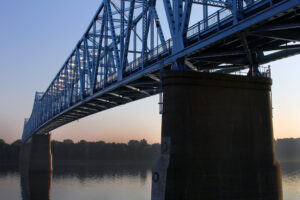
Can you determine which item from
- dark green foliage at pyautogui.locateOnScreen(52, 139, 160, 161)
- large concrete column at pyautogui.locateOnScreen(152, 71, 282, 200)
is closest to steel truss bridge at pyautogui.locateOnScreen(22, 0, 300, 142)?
large concrete column at pyautogui.locateOnScreen(152, 71, 282, 200)

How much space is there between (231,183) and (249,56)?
296 inches

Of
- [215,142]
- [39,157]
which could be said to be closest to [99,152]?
[39,157]

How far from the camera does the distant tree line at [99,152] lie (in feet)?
550

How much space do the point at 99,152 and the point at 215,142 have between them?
156227 millimetres

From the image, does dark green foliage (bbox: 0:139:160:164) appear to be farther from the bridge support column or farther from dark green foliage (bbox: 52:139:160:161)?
the bridge support column

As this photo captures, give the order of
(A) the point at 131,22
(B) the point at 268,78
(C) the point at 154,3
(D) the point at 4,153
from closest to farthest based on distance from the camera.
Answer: (B) the point at 268,78 → (C) the point at 154,3 → (A) the point at 131,22 → (D) the point at 4,153

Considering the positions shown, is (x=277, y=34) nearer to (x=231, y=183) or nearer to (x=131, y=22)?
(x=231, y=183)

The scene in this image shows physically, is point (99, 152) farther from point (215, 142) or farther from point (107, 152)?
point (215, 142)

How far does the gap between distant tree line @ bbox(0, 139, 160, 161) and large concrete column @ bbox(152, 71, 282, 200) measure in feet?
490

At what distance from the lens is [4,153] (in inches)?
6619

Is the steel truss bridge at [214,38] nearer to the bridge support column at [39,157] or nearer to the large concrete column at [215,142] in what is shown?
the large concrete column at [215,142]

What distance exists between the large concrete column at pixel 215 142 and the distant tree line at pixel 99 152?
490 feet

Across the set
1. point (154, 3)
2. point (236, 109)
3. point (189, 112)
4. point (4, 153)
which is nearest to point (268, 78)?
point (236, 109)

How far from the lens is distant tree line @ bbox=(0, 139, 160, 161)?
6604 inches
